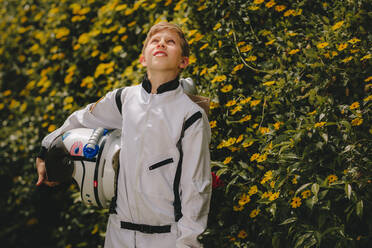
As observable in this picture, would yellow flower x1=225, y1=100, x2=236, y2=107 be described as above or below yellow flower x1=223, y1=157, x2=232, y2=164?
above

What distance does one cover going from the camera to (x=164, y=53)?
5.90 feet

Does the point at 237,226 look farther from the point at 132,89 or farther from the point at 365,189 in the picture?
the point at 132,89

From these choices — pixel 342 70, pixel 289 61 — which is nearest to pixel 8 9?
pixel 289 61

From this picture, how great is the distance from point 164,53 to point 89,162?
0.61 m

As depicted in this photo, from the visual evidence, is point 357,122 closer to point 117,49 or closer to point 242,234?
point 242,234

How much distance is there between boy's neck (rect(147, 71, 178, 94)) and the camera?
1.82m

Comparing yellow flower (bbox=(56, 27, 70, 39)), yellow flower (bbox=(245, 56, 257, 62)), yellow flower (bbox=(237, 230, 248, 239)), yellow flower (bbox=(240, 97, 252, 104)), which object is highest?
yellow flower (bbox=(56, 27, 70, 39))

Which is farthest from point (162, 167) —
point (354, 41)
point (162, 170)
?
point (354, 41)

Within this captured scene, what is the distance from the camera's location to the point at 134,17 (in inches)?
123

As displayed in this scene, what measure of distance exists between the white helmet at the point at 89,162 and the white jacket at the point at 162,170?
0.06 m

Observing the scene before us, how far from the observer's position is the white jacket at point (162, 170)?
1628 mm

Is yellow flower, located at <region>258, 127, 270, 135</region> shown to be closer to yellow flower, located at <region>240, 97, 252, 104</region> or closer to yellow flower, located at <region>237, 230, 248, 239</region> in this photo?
yellow flower, located at <region>240, 97, 252, 104</region>

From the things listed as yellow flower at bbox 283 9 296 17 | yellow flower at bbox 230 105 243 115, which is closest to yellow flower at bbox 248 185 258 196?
yellow flower at bbox 230 105 243 115

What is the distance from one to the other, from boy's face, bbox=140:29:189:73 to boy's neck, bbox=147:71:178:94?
0.8 inches
